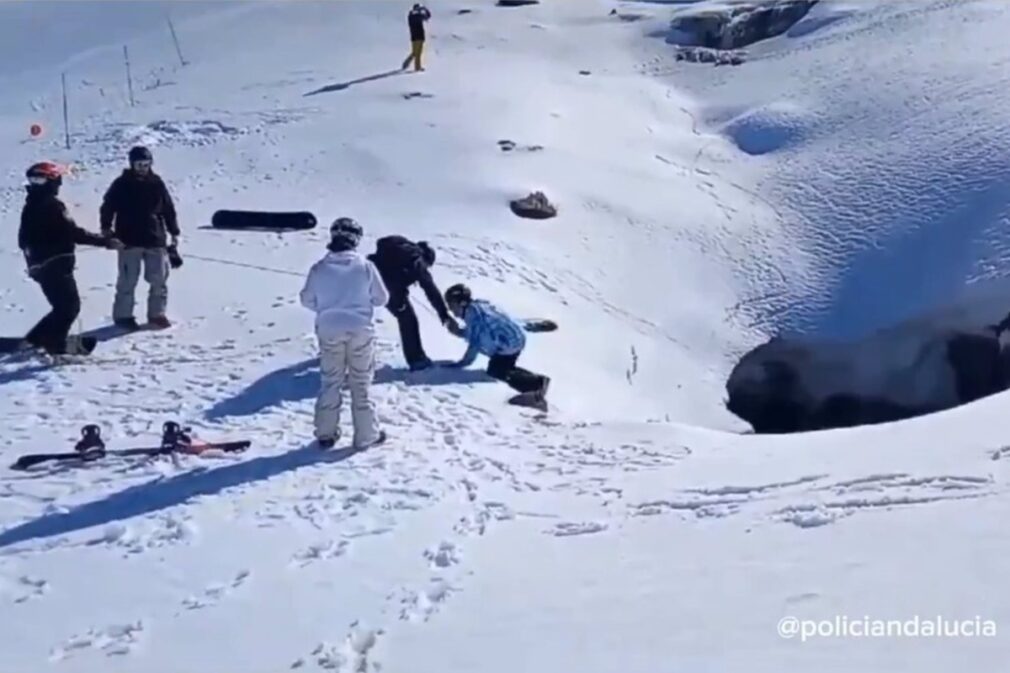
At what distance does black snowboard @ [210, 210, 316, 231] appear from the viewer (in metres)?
19.3

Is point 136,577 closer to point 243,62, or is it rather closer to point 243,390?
point 243,390

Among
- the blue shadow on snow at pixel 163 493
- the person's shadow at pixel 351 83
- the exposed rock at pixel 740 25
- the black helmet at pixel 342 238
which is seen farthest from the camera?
the exposed rock at pixel 740 25

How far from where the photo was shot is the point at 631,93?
29828 mm

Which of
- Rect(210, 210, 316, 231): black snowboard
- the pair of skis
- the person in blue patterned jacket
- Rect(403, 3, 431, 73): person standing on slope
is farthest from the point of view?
Rect(403, 3, 431, 73): person standing on slope

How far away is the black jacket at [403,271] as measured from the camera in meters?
13.6

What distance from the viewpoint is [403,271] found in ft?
44.9

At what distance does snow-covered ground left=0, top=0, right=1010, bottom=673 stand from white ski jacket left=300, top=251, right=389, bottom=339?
1.15 m

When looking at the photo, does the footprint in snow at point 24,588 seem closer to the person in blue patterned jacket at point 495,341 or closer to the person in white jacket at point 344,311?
the person in white jacket at point 344,311

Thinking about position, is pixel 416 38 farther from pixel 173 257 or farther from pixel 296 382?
pixel 296 382

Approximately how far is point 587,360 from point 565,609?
8.40 meters

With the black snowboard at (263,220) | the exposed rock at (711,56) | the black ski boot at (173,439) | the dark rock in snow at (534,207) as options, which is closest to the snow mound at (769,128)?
the exposed rock at (711,56)

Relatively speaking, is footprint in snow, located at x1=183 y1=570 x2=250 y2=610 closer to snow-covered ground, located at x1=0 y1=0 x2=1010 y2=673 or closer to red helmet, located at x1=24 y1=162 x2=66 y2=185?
snow-covered ground, located at x1=0 y1=0 x2=1010 y2=673

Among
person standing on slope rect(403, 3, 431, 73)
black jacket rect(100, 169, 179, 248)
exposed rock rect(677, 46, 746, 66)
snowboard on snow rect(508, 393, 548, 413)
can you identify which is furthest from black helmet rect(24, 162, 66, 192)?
exposed rock rect(677, 46, 746, 66)

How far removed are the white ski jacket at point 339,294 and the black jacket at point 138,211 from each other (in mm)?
3927
